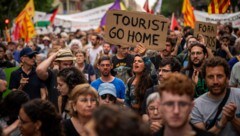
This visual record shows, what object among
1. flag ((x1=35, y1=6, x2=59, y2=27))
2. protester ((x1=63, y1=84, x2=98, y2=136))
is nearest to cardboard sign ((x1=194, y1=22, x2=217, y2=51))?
protester ((x1=63, y1=84, x2=98, y2=136))

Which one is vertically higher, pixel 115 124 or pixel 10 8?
pixel 10 8

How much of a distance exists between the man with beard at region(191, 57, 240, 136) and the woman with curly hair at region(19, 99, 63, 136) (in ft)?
4.36

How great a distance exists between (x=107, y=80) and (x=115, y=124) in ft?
18.9

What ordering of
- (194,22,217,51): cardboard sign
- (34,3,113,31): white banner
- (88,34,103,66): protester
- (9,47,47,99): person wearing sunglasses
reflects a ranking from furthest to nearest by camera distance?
(34,3,113,31): white banner → (88,34,103,66): protester → (194,22,217,51): cardboard sign → (9,47,47,99): person wearing sunglasses

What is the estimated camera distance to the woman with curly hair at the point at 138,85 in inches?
313

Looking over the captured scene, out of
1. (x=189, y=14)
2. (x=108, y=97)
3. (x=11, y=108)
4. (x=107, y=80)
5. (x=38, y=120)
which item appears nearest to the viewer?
(x=38, y=120)

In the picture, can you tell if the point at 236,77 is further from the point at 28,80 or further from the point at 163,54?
the point at 163,54

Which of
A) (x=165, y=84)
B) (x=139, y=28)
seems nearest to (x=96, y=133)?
(x=165, y=84)

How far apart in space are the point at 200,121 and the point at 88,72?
19.9ft

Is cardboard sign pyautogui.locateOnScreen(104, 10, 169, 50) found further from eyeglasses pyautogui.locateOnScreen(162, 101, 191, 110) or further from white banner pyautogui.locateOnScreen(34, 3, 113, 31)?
white banner pyautogui.locateOnScreen(34, 3, 113, 31)

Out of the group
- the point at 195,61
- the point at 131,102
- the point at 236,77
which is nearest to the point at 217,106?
the point at 236,77

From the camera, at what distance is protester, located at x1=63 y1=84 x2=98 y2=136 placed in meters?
5.66

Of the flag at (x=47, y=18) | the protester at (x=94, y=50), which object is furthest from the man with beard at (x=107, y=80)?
the flag at (x=47, y=18)

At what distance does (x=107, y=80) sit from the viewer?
905cm
